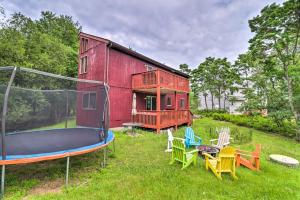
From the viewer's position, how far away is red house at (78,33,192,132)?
9.89 metres

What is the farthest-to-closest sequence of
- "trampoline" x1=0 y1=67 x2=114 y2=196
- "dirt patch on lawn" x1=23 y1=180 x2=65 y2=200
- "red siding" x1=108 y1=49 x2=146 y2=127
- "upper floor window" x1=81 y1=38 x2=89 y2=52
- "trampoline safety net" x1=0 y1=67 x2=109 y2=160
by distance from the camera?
1. "upper floor window" x1=81 y1=38 x2=89 y2=52
2. "red siding" x1=108 y1=49 x2=146 y2=127
3. "trampoline safety net" x1=0 y1=67 x2=109 y2=160
4. "trampoline" x1=0 y1=67 x2=114 y2=196
5. "dirt patch on lawn" x1=23 y1=180 x2=65 y2=200

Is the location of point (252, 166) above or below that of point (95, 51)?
below

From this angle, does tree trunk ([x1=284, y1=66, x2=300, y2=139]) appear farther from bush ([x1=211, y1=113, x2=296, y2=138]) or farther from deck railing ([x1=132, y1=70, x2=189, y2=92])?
deck railing ([x1=132, y1=70, x2=189, y2=92])

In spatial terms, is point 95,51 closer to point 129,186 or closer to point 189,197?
point 129,186

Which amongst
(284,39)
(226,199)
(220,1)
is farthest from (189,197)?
(284,39)

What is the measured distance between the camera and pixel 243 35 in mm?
14742

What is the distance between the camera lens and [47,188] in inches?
134

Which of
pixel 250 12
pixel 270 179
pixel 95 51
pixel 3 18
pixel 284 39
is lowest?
pixel 270 179

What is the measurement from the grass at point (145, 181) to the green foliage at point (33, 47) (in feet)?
31.8

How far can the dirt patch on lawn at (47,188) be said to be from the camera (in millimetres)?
3189

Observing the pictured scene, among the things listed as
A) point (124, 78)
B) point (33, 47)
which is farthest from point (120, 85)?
point (33, 47)

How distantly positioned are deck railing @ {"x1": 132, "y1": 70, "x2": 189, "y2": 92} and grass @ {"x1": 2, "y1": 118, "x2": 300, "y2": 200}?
19.0ft

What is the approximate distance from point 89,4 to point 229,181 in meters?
12.7

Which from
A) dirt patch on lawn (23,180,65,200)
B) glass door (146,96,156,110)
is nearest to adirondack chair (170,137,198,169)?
dirt patch on lawn (23,180,65,200)
